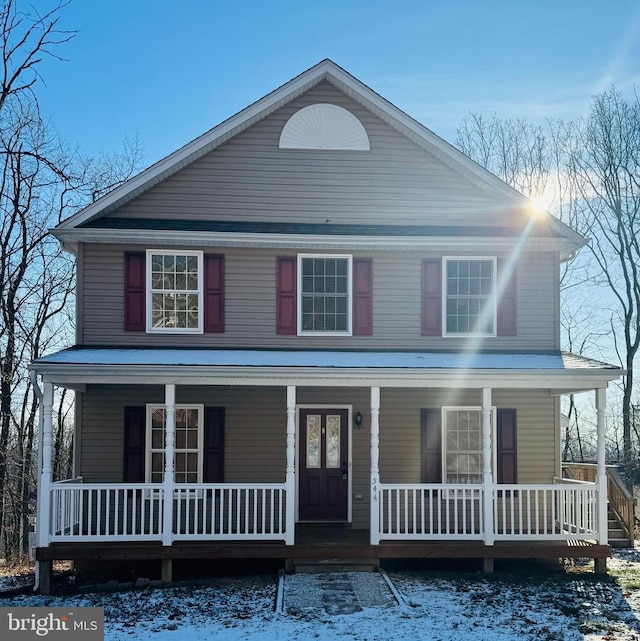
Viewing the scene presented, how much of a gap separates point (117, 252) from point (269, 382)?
402cm

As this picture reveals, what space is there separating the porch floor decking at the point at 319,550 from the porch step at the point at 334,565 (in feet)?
0.23

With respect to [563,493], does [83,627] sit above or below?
below

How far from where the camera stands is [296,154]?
1423cm

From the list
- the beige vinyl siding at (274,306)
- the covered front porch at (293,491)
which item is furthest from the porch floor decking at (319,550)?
the beige vinyl siding at (274,306)

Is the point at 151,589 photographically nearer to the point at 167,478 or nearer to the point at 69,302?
the point at 167,478

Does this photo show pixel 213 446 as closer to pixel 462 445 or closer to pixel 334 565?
pixel 334 565

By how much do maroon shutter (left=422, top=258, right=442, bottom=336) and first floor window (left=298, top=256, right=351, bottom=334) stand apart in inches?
55.7

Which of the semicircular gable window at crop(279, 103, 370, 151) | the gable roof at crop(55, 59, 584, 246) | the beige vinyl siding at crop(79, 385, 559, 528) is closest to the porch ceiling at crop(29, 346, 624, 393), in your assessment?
the beige vinyl siding at crop(79, 385, 559, 528)

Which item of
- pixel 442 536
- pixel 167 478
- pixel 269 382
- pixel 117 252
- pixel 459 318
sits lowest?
pixel 442 536

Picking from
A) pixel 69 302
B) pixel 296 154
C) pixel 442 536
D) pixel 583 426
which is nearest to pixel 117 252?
pixel 296 154

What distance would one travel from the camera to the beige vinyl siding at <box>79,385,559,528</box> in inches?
528

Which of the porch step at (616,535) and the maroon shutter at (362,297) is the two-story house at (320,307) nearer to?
the maroon shutter at (362,297)

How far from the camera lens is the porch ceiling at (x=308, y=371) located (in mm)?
11742

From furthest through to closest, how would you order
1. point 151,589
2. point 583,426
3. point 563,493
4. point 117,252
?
point 583,426
point 117,252
point 563,493
point 151,589
